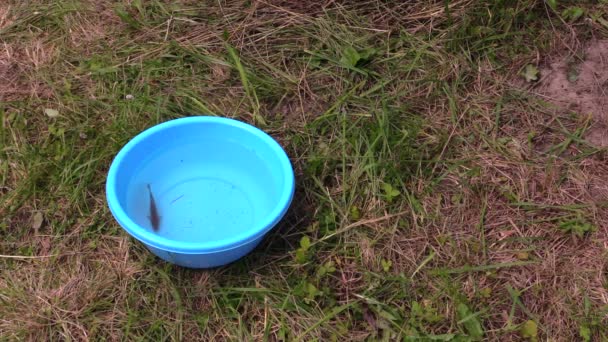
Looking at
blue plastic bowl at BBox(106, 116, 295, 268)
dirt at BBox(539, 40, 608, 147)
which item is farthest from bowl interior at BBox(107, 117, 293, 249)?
dirt at BBox(539, 40, 608, 147)

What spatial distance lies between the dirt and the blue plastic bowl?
1.06 meters

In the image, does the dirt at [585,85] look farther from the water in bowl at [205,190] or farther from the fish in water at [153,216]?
the fish in water at [153,216]

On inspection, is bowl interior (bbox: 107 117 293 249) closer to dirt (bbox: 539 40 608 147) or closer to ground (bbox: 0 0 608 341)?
ground (bbox: 0 0 608 341)

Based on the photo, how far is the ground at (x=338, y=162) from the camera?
175 cm

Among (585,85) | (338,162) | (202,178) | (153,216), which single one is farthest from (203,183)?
(585,85)

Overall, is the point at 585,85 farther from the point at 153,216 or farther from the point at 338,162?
the point at 153,216

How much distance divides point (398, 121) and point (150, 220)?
86cm

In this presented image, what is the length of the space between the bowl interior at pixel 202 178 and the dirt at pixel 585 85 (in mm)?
1050

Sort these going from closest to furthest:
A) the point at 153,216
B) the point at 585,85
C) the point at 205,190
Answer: the point at 153,216
the point at 205,190
the point at 585,85

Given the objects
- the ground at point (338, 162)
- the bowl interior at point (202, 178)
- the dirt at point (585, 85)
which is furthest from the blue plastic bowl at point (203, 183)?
the dirt at point (585, 85)

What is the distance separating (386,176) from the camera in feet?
6.44

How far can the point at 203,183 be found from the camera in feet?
6.79

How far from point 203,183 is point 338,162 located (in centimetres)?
45

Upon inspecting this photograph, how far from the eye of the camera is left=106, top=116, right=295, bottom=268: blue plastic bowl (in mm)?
1710
